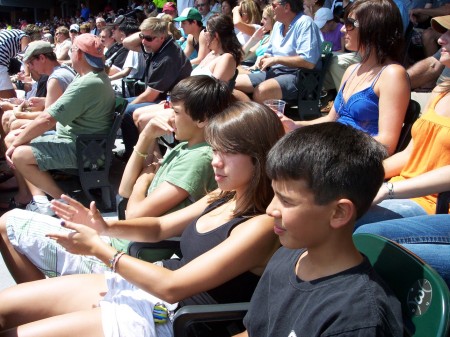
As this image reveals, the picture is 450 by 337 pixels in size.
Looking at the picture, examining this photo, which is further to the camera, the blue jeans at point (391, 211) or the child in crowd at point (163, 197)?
the child in crowd at point (163, 197)

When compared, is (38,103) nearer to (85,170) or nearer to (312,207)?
(85,170)

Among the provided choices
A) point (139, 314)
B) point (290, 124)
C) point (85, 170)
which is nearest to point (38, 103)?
point (85, 170)

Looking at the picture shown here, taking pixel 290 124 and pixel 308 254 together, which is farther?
pixel 290 124

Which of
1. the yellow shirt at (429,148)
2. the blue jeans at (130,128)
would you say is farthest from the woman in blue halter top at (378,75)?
the blue jeans at (130,128)

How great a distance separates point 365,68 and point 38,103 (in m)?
3.50

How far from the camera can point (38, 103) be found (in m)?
5.23

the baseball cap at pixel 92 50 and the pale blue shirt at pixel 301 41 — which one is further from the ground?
the baseball cap at pixel 92 50

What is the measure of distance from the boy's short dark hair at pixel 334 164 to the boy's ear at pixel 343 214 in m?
Result: 0.02

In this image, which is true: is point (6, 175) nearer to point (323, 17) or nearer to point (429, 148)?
point (429, 148)

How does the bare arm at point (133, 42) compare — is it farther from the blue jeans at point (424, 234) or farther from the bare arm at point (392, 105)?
the blue jeans at point (424, 234)

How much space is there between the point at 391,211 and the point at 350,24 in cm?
118

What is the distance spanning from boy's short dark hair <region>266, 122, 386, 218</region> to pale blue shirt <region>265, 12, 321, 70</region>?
13.2ft

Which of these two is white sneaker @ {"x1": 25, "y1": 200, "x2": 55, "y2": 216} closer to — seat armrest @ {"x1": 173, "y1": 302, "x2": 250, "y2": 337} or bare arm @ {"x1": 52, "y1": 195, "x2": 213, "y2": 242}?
bare arm @ {"x1": 52, "y1": 195, "x2": 213, "y2": 242}

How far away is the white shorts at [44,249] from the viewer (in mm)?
2398
